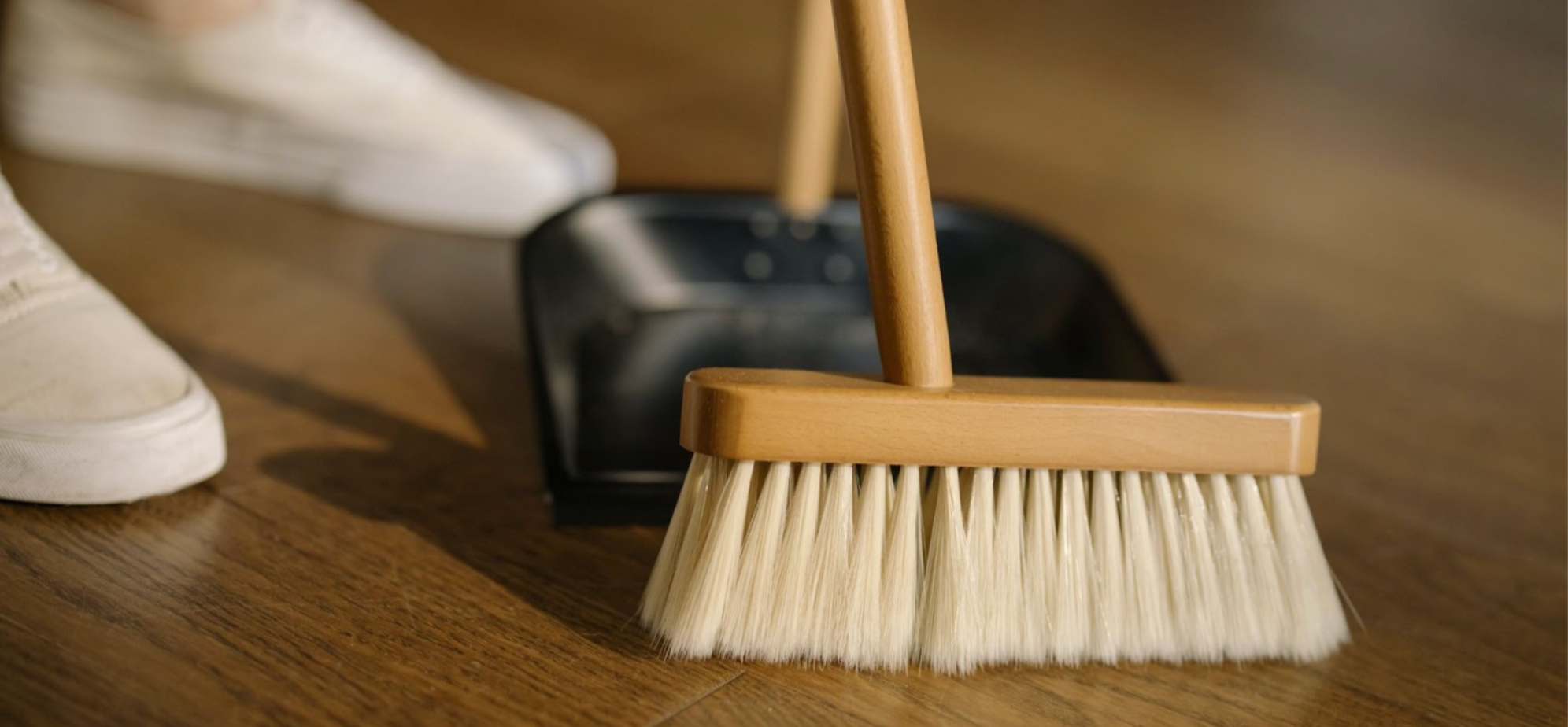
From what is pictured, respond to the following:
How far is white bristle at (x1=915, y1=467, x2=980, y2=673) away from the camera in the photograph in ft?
1.81

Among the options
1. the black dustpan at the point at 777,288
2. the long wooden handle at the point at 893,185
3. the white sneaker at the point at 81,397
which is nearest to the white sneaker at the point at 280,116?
the black dustpan at the point at 777,288

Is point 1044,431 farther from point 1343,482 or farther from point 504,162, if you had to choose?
point 504,162

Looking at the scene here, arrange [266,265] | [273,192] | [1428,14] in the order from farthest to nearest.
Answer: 1. [1428,14]
2. [273,192]
3. [266,265]

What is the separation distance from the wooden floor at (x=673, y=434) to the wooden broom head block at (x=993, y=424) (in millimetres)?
92

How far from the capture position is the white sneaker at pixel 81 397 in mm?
594

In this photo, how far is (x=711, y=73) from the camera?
1.38 meters

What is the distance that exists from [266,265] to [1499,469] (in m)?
0.74

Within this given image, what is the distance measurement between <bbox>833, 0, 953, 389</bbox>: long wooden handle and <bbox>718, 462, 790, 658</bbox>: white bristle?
63mm

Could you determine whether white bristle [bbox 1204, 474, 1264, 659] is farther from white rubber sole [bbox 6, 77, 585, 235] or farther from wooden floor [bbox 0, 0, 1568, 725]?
white rubber sole [bbox 6, 77, 585, 235]

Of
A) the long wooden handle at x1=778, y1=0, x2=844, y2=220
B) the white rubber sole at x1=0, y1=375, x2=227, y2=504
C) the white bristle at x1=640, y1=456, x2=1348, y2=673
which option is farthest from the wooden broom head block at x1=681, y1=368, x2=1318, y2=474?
the long wooden handle at x1=778, y1=0, x2=844, y2=220

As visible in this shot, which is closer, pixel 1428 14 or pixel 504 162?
pixel 504 162

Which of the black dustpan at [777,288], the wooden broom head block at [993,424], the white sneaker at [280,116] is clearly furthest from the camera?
the white sneaker at [280,116]

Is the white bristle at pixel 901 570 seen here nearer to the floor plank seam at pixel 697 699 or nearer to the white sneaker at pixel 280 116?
the floor plank seam at pixel 697 699

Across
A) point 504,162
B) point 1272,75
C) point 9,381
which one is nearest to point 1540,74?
point 1272,75
